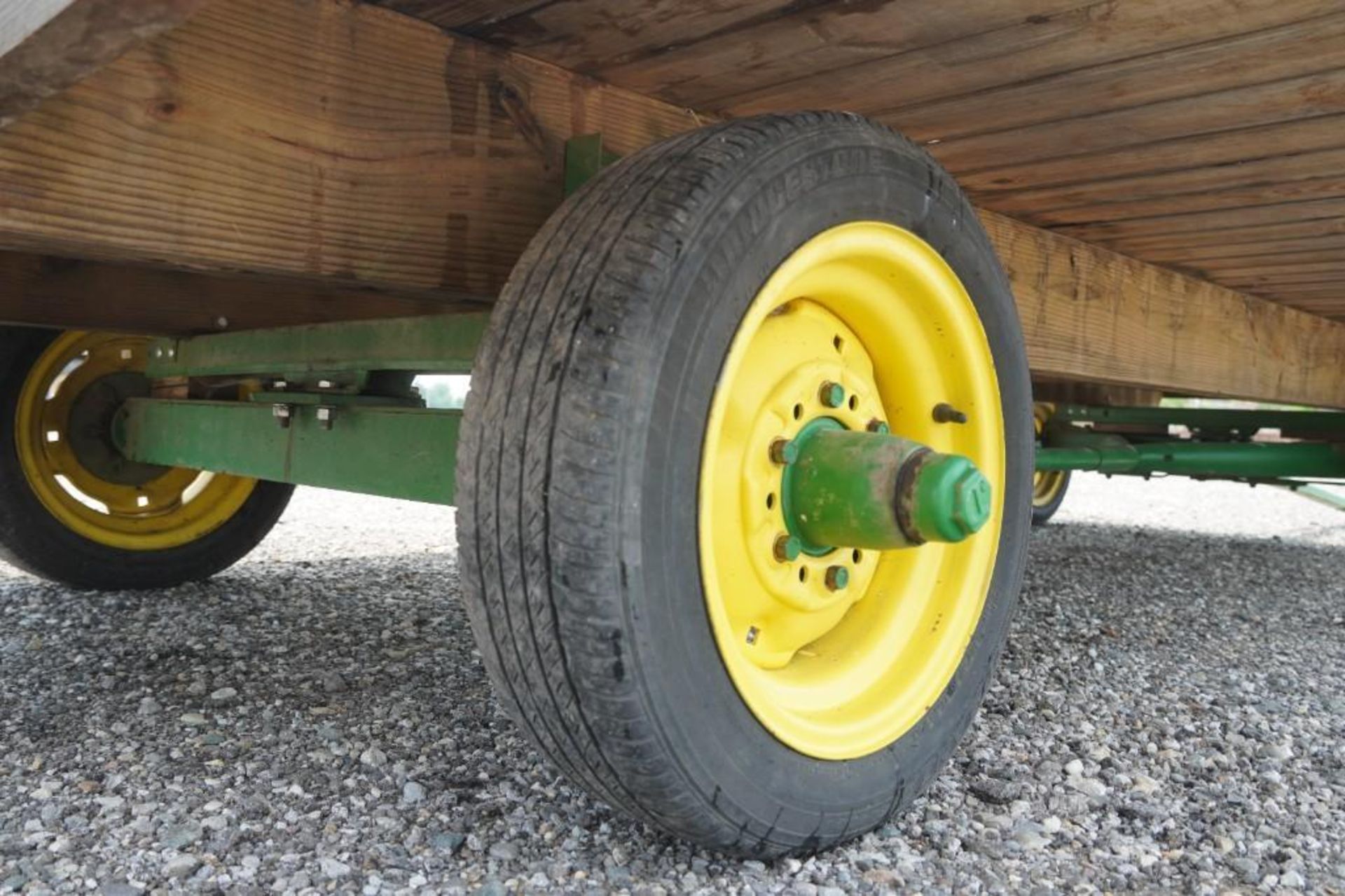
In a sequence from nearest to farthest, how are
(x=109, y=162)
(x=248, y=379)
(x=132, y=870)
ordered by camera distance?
(x=109, y=162) → (x=132, y=870) → (x=248, y=379)

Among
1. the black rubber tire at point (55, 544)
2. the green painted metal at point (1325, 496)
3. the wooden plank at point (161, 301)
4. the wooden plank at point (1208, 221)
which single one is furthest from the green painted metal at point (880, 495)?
the green painted metal at point (1325, 496)

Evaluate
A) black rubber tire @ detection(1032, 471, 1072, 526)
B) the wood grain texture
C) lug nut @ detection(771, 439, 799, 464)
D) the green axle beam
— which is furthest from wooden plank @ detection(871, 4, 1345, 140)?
black rubber tire @ detection(1032, 471, 1072, 526)

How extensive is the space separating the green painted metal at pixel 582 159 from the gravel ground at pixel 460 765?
3.20ft

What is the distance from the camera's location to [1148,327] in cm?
314

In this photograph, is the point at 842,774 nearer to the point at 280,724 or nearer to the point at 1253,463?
the point at 280,724

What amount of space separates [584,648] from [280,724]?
3.57 feet

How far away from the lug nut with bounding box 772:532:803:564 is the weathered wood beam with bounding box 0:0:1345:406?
24.5 inches

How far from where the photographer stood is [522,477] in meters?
1.24

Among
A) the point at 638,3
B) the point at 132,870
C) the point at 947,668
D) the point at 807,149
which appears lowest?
the point at 132,870

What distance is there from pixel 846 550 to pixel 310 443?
1.10 m

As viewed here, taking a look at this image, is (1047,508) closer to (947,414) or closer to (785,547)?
(947,414)

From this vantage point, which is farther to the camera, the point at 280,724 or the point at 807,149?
the point at 280,724

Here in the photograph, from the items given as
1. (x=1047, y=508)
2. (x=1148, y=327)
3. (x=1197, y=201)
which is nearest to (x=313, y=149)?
(x=1197, y=201)

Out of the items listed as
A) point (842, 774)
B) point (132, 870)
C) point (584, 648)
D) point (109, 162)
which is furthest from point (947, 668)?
point (109, 162)
